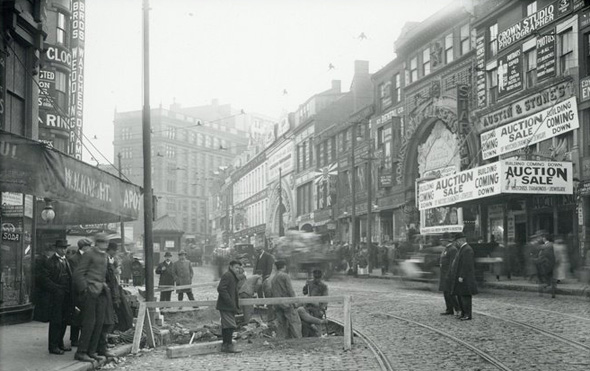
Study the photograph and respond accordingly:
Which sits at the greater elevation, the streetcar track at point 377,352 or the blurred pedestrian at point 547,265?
the blurred pedestrian at point 547,265

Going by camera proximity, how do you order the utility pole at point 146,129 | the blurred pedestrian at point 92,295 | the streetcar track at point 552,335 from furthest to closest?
the utility pole at point 146,129, the streetcar track at point 552,335, the blurred pedestrian at point 92,295

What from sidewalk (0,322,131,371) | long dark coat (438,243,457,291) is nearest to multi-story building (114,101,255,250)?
long dark coat (438,243,457,291)

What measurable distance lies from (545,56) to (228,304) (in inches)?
876

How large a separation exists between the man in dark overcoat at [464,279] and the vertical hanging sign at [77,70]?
2070cm

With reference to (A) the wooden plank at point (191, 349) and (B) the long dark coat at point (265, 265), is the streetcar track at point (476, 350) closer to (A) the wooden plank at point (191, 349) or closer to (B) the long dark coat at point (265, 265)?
(A) the wooden plank at point (191, 349)

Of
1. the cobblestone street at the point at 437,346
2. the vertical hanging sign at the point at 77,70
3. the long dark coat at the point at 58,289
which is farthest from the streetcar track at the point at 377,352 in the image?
the vertical hanging sign at the point at 77,70

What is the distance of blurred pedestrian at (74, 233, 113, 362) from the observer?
380 inches

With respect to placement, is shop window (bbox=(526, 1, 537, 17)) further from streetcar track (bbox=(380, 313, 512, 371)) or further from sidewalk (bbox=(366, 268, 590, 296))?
streetcar track (bbox=(380, 313, 512, 371))

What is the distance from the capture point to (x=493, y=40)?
33031 millimetres

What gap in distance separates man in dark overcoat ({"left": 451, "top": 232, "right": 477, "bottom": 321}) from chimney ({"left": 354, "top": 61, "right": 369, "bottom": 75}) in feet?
147

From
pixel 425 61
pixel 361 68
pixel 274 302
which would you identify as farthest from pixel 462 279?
pixel 361 68

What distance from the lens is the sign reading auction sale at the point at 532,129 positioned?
26391 millimetres

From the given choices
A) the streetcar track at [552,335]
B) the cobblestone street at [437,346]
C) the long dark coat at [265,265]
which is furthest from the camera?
the long dark coat at [265,265]

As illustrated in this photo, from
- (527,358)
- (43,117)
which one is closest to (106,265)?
(527,358)
